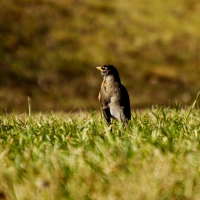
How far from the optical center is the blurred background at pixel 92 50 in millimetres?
23312

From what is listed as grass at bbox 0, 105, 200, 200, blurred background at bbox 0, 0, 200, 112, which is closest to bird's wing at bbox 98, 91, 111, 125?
grass at bbox 0, 105, 200, 200

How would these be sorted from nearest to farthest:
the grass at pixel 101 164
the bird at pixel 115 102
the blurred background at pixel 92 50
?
the grass at pixel 101 164
the bird at pixel 115 102
the blurred background at pixel 92 50

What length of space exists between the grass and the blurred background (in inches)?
→ 599

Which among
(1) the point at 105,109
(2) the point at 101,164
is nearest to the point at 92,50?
(1) the point at 105,109

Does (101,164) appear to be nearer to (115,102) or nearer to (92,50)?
(115,102)

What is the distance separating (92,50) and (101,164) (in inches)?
876

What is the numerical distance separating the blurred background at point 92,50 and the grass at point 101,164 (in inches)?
599

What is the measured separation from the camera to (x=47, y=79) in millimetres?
24094

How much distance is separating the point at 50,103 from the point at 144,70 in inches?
227

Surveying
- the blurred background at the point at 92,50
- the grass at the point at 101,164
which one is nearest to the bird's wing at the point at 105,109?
the grass at the point at 101,164

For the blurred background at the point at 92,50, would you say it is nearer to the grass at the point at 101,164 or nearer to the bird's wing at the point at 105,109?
the bird's wing at the point at 105,109

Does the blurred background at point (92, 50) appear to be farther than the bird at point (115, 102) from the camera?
Yes

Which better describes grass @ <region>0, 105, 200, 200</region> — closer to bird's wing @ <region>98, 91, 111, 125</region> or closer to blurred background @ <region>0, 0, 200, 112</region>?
bird's wing @ <region>98, 91, 111, 125</region>

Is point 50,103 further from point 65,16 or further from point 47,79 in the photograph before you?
point 65,16
